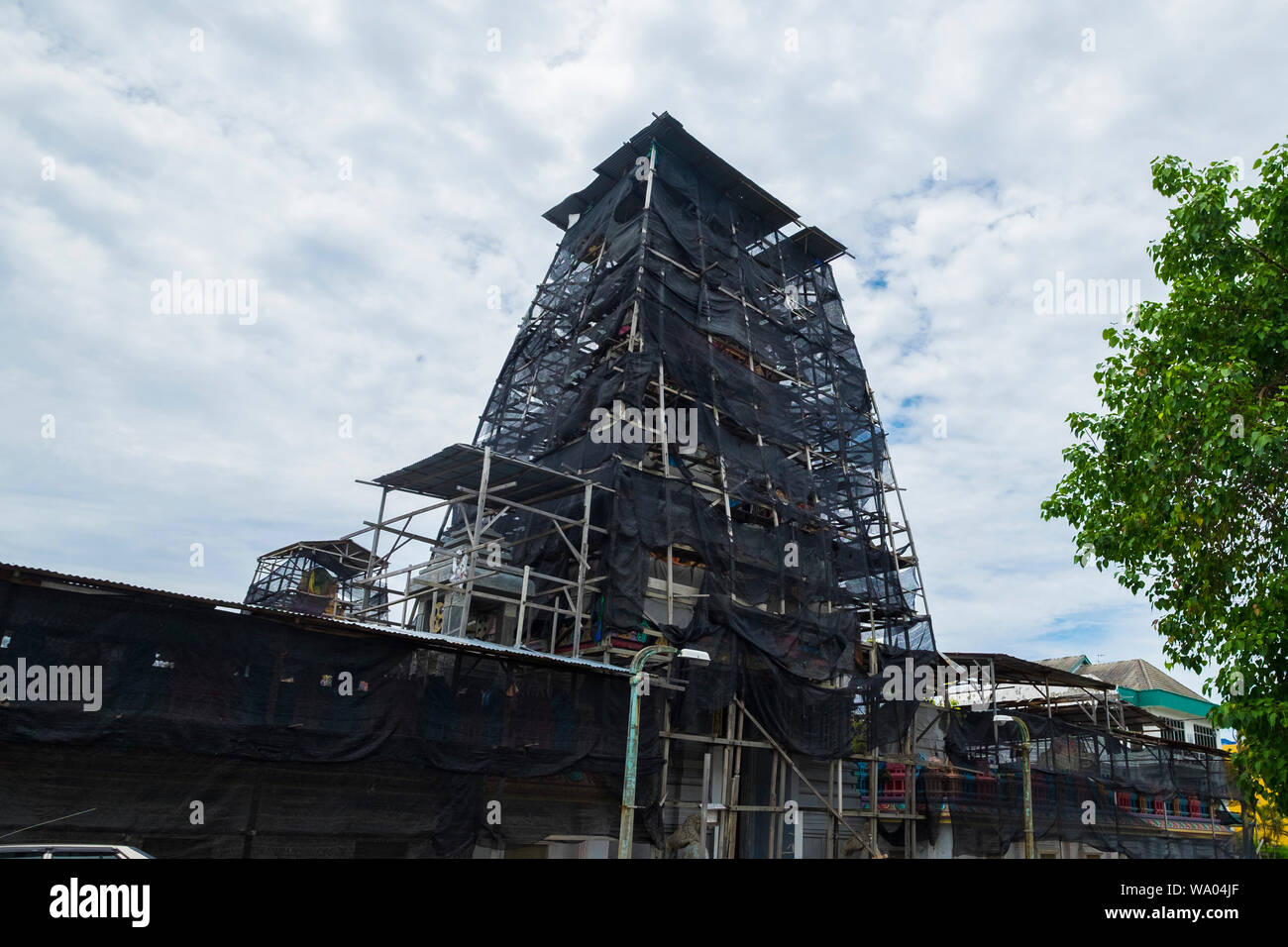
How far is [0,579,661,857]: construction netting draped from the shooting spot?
10.7 meters

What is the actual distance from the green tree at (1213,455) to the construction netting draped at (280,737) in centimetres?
923

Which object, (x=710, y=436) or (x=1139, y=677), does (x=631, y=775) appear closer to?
(x=710, y=436)

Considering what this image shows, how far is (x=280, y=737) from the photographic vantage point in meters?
12.2

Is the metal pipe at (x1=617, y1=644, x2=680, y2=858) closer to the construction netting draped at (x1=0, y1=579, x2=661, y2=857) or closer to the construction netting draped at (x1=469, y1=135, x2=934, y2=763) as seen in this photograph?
the construction netting draped at (x1=0, y1=579, x2=661, y2=857)

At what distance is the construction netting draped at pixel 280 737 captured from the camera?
10664 millimetres

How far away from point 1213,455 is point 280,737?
13175mm

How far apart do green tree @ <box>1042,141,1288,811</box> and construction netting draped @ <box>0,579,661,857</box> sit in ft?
30.3

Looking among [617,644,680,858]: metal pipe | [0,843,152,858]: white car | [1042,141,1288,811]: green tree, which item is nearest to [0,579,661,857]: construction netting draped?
[617,644,680,858]: metal pipe

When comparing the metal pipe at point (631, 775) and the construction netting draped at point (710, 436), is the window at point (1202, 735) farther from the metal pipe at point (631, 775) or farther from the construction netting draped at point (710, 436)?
the metal pipe at point (631, 775)

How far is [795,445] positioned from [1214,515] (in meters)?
15.4

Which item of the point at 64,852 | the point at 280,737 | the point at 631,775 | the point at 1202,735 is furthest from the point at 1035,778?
the point at 1202,735
